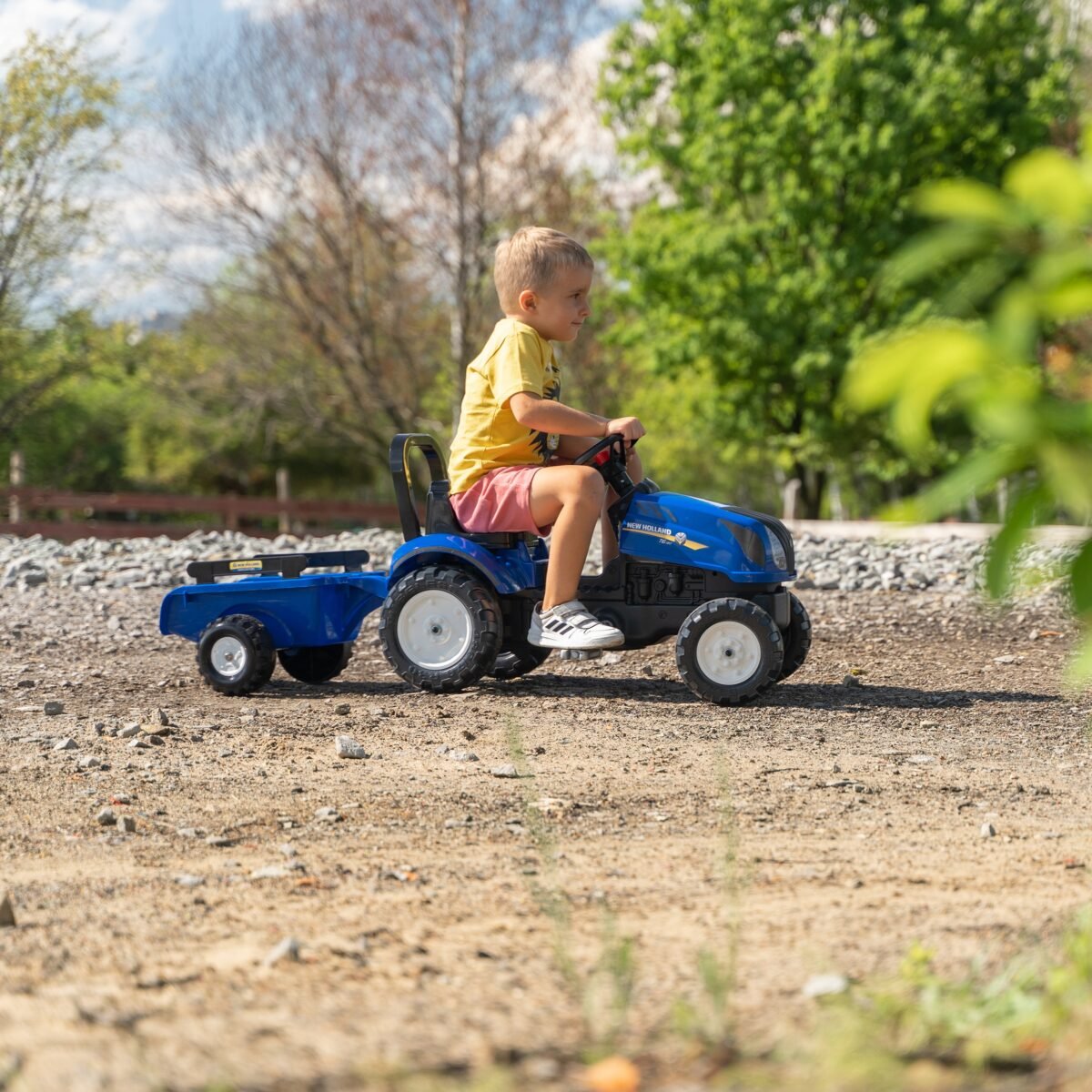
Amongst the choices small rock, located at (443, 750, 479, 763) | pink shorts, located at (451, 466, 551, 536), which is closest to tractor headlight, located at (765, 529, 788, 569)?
pink shorts, located at (451, 466, 551, 536)

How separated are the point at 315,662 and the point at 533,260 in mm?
2073

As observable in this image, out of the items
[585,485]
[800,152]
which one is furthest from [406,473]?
[800,152]

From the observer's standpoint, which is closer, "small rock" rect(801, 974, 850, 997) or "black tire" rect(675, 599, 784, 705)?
"small rock" rect(801, 974, 850, 997)

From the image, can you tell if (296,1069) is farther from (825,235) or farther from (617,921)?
(825,235)

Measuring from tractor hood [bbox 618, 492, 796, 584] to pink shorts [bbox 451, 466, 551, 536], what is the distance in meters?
0.39

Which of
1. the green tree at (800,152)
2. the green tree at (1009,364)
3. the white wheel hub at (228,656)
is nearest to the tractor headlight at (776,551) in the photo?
the white wheel hub at (228,656)

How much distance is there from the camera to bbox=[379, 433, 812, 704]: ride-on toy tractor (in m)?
5.01

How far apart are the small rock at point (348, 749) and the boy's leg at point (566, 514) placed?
1.14 m

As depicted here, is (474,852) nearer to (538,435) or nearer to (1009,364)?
(1009,364)

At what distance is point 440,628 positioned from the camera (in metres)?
5.39

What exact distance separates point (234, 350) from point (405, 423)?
3.55 metres

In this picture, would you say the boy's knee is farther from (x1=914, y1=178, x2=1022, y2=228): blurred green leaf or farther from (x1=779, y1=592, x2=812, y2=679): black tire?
(x1=914, y1=178, x2=1022, y2=228): blurred green leaf

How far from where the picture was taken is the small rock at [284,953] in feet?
7.07

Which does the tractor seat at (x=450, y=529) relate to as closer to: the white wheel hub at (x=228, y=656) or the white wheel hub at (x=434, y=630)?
the white wheel hub at (x=434, y=630)
